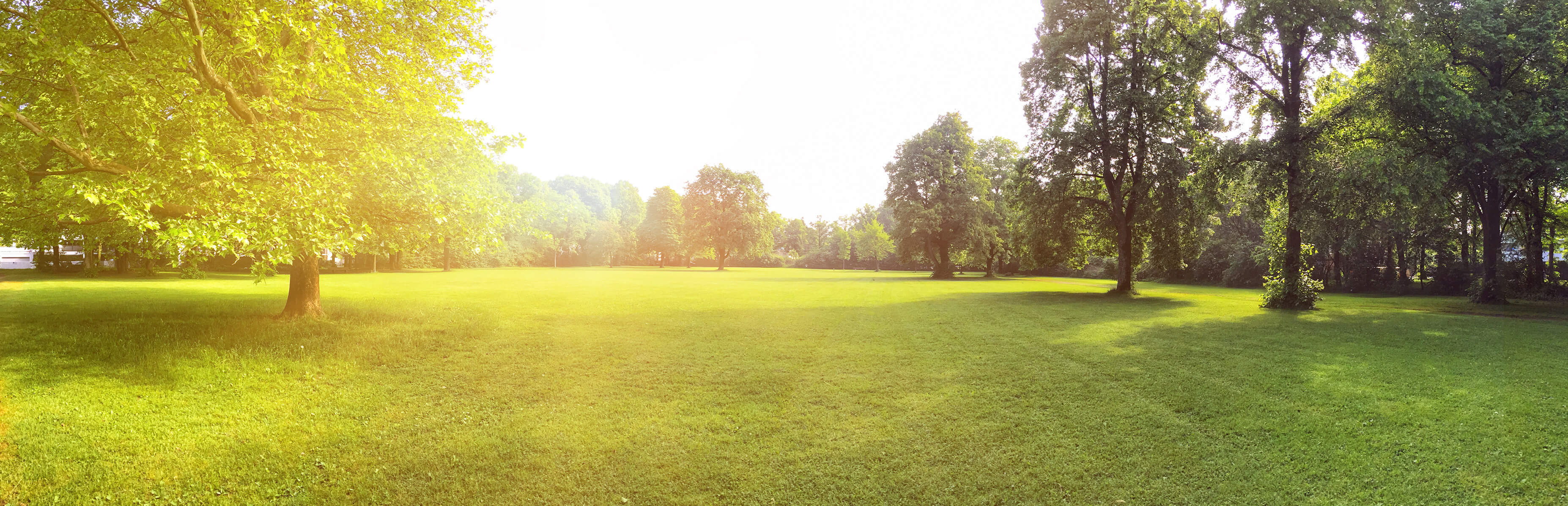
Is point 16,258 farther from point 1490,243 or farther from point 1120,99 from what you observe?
point 1490,243

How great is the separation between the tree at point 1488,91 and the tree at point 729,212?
2087 inches

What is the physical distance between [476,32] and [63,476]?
35.5ft

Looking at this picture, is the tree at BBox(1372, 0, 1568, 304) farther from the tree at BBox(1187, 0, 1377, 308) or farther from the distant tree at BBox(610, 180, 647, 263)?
the distant tree at BBox(610, 180, 647, 263)

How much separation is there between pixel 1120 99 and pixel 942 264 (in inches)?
978

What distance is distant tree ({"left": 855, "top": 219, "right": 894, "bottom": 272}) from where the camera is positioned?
81.0m

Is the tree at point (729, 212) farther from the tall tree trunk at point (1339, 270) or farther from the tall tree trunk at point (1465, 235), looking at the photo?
the tall tree trunk at point (1465, 235)

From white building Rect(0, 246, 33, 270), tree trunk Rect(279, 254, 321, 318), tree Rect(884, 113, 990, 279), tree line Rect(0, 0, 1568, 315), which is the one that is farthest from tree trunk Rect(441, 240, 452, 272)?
tree trunk Rect(279, 254, 321, 318)

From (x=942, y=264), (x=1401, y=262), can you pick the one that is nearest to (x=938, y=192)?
(x=942, y=264)

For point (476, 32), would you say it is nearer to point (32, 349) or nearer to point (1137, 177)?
point (32, 349)

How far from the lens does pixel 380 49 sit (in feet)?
41.0

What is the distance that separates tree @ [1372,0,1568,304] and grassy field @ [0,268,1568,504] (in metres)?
7.08

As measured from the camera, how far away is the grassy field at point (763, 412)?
546 centimetres

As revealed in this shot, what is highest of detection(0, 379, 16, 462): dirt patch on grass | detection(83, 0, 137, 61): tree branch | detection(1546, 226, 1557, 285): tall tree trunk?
→ detection(83, 0, 137, 61): tree branch

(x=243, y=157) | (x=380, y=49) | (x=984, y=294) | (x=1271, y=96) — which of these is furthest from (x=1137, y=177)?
(x=243, y=157)
